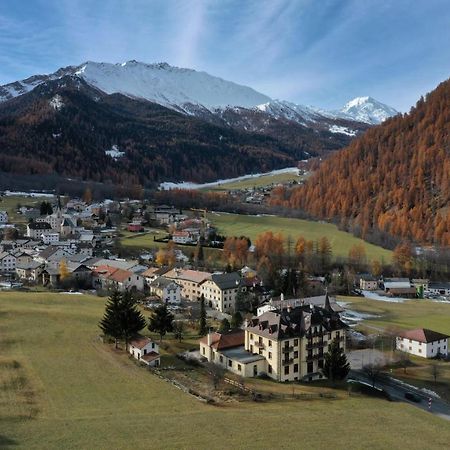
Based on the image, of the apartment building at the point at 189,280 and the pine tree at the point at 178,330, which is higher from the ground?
the apartment building at the point at 189,280

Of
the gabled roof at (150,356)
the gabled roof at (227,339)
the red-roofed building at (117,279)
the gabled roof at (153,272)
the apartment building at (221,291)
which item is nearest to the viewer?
the gabled roof at (150,356)

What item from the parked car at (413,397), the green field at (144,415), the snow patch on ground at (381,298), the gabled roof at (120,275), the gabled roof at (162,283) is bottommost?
the parked car at (413,397)

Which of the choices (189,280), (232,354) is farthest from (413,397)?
(189,280)

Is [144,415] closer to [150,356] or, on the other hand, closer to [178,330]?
[150,356]

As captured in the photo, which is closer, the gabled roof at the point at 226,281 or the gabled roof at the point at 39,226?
the gabled roof at the point at 226,281

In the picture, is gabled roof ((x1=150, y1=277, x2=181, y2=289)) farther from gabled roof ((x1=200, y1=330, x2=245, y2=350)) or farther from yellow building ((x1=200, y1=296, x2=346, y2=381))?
yellow building ((x1=200, y1=296, x2=346, y2=381))

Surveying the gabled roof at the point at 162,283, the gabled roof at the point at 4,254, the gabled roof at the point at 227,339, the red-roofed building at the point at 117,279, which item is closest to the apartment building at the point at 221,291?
the gabled roof at the point at 162,283

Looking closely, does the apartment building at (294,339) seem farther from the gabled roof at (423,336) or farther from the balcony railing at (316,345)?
the gabled roof at (423,336)
